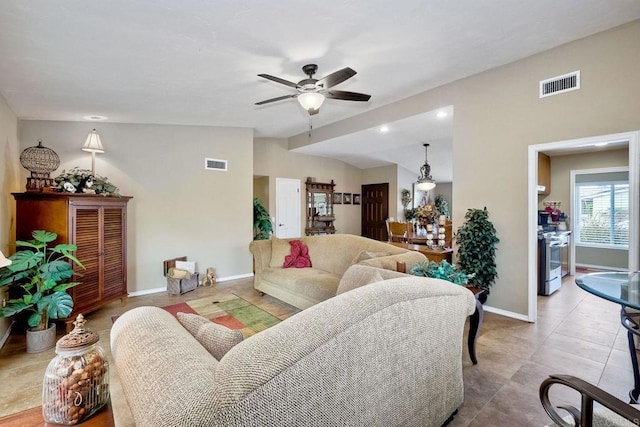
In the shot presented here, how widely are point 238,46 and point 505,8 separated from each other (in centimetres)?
231

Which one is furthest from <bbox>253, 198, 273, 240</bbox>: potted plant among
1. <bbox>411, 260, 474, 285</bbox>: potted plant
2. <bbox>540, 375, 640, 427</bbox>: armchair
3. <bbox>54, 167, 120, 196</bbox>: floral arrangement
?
<bbox>540, 375, 640, 427</bbox>: armchair

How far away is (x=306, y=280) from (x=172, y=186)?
Answer: 116 inches

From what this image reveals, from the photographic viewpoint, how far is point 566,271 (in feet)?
18.5

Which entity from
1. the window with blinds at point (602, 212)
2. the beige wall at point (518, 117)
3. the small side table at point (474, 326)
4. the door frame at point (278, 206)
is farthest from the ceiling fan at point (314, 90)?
the window with blinds at point (602, 212)

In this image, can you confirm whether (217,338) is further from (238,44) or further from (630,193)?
(630,193)

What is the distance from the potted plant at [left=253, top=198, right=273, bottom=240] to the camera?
6.16 meters

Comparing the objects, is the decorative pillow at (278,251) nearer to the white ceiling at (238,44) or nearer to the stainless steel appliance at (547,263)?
the white ceiling at (238,44)

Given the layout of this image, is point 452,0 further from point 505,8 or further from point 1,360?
point 1,360

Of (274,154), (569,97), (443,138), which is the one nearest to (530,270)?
(569,97)

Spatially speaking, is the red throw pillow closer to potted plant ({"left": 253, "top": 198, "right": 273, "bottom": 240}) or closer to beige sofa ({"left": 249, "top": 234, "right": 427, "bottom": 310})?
beige sofa ({"left": 249, "top": 234, "right": 427, "bottom": 310})

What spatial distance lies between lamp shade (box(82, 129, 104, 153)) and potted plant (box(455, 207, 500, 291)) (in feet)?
16.4

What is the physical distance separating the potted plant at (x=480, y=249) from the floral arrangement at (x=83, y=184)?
15.1 ft

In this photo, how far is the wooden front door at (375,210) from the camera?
8391 mm

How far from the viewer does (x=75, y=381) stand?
1113 mm
